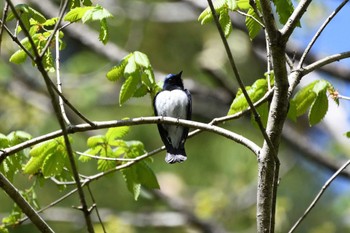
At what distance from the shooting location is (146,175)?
333 centimetres

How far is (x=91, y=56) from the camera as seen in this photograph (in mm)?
10320

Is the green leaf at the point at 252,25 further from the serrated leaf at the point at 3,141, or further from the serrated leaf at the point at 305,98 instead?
the serrated leaf at the point at 3,141

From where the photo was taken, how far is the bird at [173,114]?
3.82 m

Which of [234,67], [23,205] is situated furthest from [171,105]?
[234,67]

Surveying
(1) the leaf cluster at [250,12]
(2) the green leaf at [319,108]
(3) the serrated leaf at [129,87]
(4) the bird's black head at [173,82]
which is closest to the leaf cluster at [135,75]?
(3) the serrated leaf at [129,87]

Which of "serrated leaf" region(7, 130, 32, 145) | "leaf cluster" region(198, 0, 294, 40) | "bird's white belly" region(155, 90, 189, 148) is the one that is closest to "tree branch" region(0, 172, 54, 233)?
"serrated leaf" region(7, 130, 32, 145)

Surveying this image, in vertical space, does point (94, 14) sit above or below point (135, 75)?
above

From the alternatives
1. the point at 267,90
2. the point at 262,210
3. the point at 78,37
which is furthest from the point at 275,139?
the point at 78,37

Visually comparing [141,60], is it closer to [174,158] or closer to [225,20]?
[225,20]

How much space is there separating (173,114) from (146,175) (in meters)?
0.81

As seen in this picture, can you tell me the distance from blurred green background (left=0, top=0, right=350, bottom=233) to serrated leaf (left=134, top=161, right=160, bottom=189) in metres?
3.41

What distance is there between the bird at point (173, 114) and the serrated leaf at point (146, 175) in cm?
35

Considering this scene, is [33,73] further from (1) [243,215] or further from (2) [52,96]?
(2) [52,96]

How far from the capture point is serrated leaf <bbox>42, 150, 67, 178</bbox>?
316 centimetres
